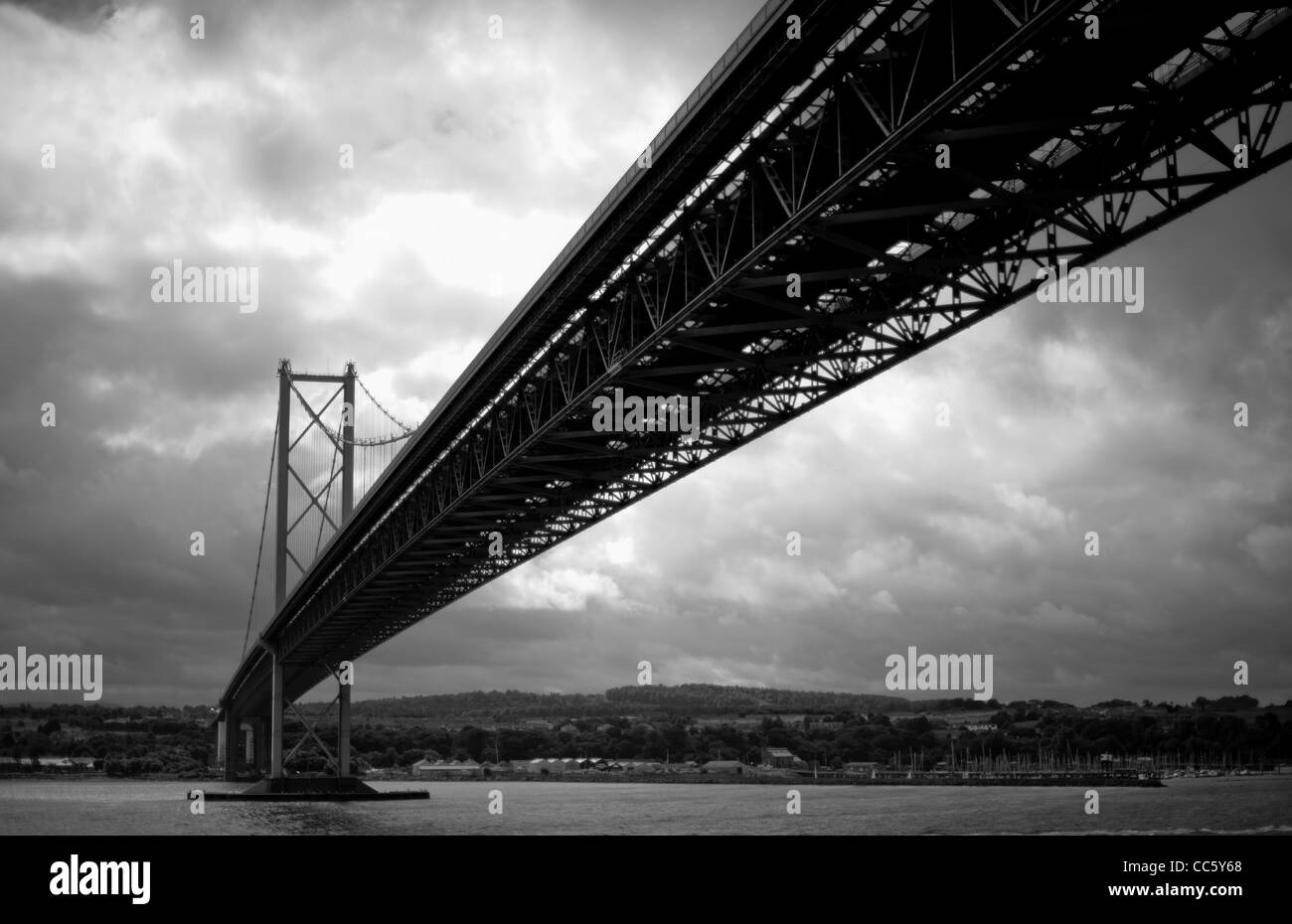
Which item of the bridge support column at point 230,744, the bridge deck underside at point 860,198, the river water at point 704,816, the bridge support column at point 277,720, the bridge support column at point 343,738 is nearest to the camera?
the bridge deck underside at point 860,198

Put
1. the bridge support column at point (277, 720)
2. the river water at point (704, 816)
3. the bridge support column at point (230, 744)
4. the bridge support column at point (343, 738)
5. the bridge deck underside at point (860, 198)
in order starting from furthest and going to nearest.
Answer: the bridge support column at point (230, 744), the bridge support column at point (343, 738), the bridge support column at point (277, 720), the river water at point (704, 816), the bridge deck underside at point (860, 198)

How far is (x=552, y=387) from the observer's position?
1234 inches

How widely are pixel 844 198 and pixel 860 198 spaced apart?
1.37 metres

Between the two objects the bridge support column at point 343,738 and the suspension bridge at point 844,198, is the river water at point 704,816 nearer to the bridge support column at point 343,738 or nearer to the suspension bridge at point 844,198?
the bridge support column at point 343,738

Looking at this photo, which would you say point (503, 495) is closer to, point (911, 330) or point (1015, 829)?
point (911, 330)

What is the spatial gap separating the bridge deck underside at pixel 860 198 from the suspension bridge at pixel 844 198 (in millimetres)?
41

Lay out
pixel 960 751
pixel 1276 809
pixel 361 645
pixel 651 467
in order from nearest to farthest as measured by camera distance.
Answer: pixel 651 467, pixel 1276 809, pixel 361 645, pixel 960 751

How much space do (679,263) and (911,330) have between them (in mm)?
4519

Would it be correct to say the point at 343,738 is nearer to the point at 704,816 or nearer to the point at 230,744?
the point at 704,816

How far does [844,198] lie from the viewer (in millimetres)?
18672

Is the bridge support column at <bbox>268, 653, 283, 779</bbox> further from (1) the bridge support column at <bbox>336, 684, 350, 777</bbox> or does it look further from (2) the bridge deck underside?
(2) the bridge deck underside

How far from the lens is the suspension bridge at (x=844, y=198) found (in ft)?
52.3

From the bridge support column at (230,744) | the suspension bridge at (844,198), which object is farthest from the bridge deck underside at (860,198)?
the bridge support column at (230,744)
